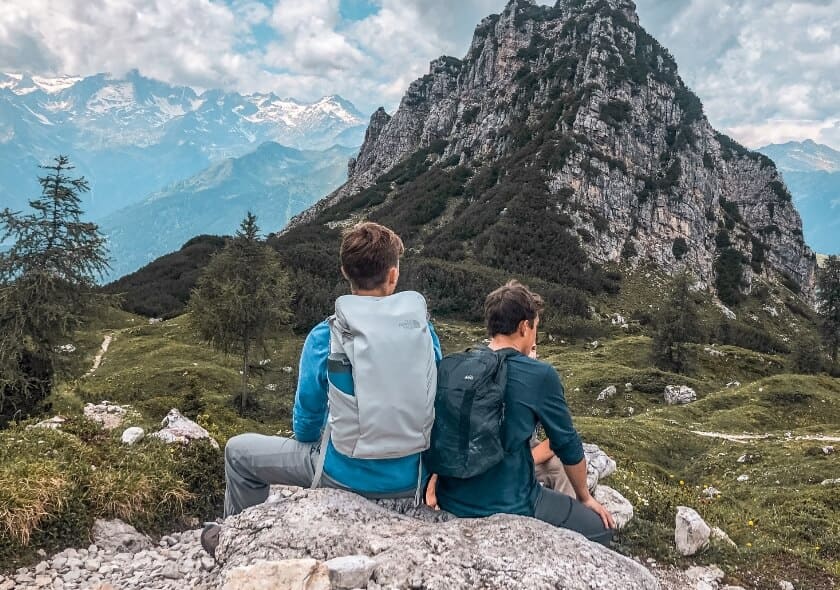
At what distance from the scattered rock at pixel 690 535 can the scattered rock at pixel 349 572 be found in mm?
5441

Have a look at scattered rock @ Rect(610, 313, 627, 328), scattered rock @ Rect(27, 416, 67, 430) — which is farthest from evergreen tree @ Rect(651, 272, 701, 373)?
scattered rock @ Rect(27, 416, 67, 430)

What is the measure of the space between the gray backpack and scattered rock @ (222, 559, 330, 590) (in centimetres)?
104

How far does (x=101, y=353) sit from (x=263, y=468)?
4322 cm

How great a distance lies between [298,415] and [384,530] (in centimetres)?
147

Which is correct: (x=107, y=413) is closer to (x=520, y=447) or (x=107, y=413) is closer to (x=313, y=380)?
(x=313, y=380)

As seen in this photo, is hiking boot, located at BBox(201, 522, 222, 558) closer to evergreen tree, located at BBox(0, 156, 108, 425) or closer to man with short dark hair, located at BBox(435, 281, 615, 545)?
man with short dark hair, located at BBox(435, 281, 615, 545)

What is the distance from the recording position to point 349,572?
443cm

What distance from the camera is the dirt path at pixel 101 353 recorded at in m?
36.8

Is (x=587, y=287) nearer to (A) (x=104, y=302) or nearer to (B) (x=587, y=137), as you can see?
(B) (x=587, y=137)

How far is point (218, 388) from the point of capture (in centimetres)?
3072

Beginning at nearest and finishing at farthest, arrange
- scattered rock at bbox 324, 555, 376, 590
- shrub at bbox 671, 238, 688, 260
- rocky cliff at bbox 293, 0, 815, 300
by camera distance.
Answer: scattered rock at bbox 324, 555, 376, 590
rocky cliff at bbox 293, 0, 815, 300
shrub at bbox 671, 238, 688, 260

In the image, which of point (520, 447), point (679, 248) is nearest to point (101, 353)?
point (520, 447)

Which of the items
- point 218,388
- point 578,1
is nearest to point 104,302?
point 218,388

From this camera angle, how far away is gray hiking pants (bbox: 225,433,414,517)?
566 cm
